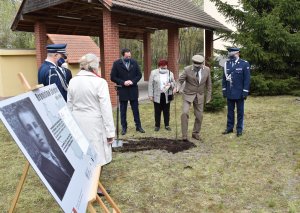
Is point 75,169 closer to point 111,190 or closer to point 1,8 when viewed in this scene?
point 111,190

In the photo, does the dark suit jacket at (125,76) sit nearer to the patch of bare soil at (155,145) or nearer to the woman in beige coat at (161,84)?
the woman in beige coat at (161,84)

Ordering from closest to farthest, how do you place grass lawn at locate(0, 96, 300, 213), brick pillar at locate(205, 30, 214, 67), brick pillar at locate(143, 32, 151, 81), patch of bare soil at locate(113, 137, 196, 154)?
grass lawn at locate(0, 96, 300, 213) → patch of bare soil at locate(113, 137, 196, 154) → brick pillar at locate(205, 30, 214, 67) → brick pillar at locate(143, 32, 151, 81)

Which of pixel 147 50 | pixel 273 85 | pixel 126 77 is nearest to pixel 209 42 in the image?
pixel 147 50

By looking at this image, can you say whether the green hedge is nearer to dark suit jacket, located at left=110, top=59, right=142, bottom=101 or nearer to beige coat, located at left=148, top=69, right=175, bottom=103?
beige coat, located at left=148, top=69, right=175, bottom=103

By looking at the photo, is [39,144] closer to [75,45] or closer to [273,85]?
[273,85]

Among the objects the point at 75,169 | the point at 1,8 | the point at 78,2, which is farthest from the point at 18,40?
the point at 75,169

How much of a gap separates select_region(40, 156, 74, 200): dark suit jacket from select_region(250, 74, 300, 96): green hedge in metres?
12.4

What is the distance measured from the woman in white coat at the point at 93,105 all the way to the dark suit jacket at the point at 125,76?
132 inches

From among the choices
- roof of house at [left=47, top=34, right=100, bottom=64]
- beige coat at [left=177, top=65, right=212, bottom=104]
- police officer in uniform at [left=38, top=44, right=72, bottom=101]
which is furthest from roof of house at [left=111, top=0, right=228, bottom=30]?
police officer in uniform at [left=38, top=44, right=72, bottom=101]

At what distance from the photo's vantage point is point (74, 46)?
19.0 m

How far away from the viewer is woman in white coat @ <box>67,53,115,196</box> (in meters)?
4.05

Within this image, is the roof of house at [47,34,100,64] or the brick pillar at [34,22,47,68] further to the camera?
the roof of house at [47,34,100,64]

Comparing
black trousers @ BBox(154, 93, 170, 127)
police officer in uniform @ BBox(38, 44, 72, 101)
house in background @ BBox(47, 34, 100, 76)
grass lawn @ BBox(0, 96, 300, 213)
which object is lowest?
grass lawn @ BBox(0, 96, 300, 213)

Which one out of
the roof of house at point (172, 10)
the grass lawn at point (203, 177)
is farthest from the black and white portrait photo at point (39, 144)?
the roof of house at point (172, 10)
